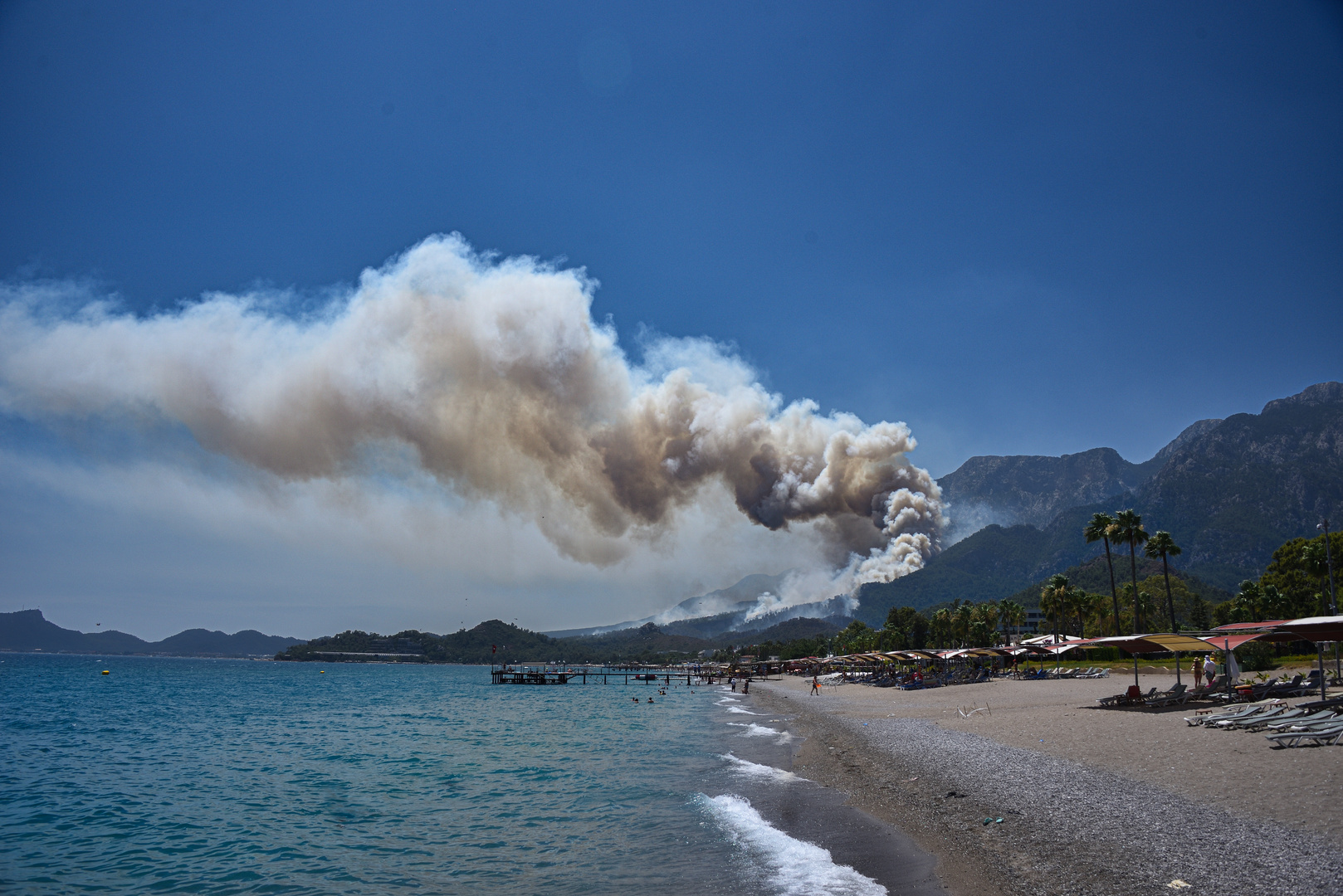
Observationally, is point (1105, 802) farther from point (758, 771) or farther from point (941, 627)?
point (941, 627)

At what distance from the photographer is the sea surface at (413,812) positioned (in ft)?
40.9

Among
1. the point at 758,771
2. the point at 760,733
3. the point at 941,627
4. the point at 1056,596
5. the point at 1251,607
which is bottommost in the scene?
the point at 760,733

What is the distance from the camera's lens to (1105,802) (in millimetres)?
12492

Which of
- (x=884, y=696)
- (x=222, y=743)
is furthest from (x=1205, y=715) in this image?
(x=222, y=743)

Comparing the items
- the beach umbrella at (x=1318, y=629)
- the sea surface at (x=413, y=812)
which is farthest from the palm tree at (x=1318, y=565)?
the sea surface at (x=413, y=812)

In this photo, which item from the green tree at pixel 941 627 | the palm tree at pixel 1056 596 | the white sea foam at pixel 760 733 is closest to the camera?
the white sea foam at pixel 760 733

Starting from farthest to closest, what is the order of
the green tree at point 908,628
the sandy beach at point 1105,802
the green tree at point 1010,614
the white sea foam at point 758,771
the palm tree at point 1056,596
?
the green tree at point 908,628 < the green tree at point 1010,614 < the palm tree at point 1056,596 < the white sea foam at point 758,771 < the sandy beach at point 1105,802

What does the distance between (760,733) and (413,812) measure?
19.0 m

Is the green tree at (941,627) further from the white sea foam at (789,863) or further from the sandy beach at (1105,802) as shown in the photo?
the white sea foam at (789,863)

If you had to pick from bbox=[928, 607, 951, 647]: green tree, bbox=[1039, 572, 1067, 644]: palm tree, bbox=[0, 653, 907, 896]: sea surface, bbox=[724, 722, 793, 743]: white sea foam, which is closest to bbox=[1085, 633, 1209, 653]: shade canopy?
bbox=[0, 653, 907, 896]: sea surface

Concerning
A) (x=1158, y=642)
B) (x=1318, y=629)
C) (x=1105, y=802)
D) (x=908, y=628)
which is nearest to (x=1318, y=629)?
(x=1318, y=629)

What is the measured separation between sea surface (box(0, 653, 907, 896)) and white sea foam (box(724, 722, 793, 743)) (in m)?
0.25

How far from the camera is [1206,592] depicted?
193m

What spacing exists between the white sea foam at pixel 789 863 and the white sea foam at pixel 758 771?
4.64 meters
